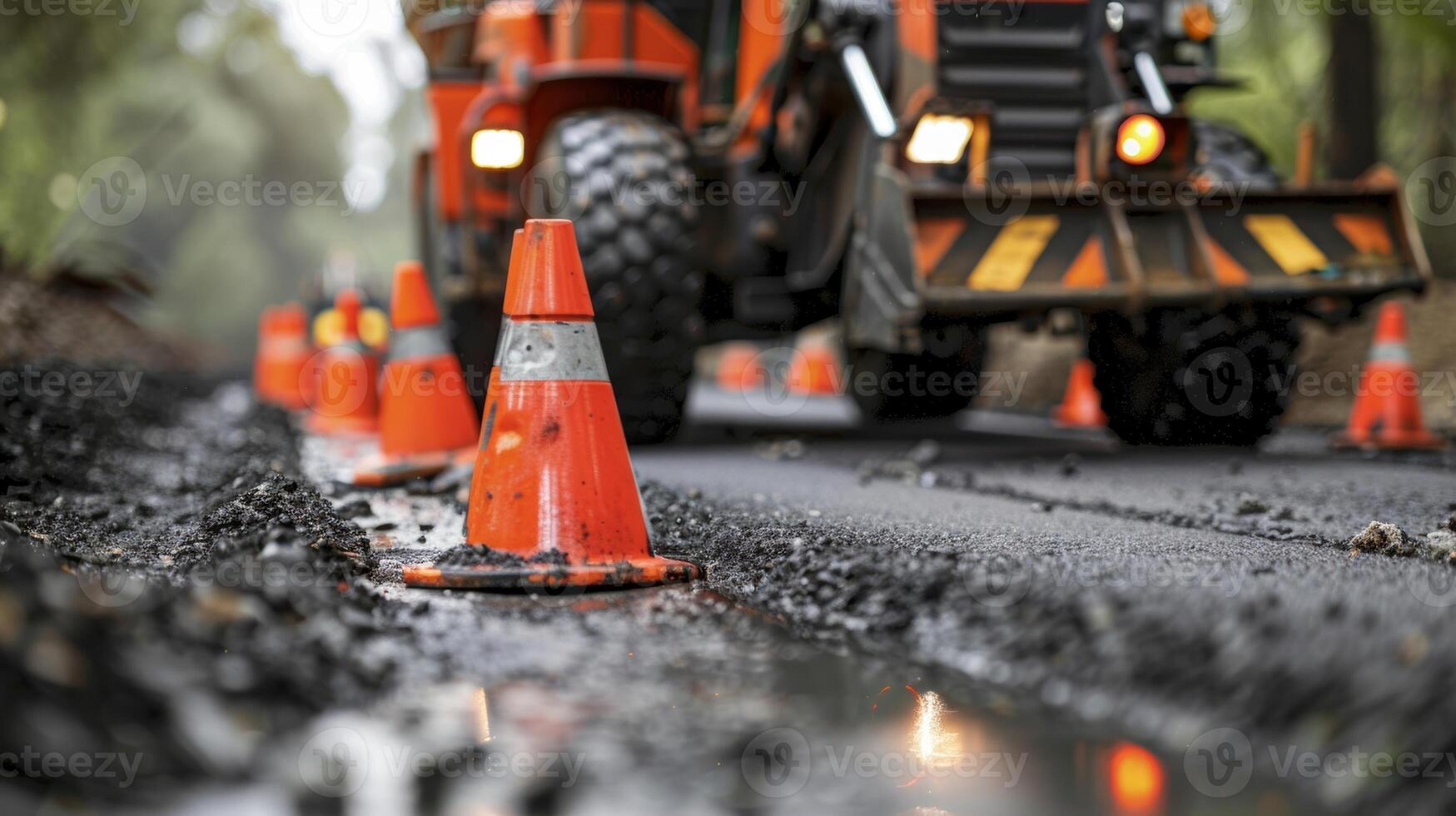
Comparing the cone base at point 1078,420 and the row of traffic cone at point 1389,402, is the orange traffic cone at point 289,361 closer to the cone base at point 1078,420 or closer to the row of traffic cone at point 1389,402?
the cone base at point 1078,420

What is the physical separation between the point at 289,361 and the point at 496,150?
6.38 meters

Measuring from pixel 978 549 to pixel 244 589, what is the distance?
169cm

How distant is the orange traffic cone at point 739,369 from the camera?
1775cm

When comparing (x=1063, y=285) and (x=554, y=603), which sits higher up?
(x=1063, y=285)

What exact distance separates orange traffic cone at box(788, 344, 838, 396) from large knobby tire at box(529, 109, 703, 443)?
887cm

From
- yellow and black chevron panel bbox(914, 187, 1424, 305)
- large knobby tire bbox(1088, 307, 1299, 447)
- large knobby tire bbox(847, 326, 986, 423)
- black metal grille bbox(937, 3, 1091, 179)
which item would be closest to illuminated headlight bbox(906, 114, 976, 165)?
yellow and black chevron panel bbox(914, 187, 1424, 305)

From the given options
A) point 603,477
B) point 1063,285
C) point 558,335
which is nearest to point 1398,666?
point 603,477

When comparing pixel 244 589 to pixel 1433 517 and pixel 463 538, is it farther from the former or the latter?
pixel 1433 517

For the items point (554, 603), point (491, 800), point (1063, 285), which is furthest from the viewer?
point (1063, 285)

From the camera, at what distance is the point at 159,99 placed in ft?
70.6

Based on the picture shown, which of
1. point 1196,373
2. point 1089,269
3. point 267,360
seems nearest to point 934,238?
point 1089,269

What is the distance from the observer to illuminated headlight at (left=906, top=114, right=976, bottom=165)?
5238 millimetres

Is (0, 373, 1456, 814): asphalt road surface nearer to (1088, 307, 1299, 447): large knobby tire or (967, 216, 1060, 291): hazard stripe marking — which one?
(967, 216, 1060, 291): hazard stripe marking

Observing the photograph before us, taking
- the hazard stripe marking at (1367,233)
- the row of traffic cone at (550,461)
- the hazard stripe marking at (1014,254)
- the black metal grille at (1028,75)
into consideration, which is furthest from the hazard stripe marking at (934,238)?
the row of traffic cone at (550,461)
